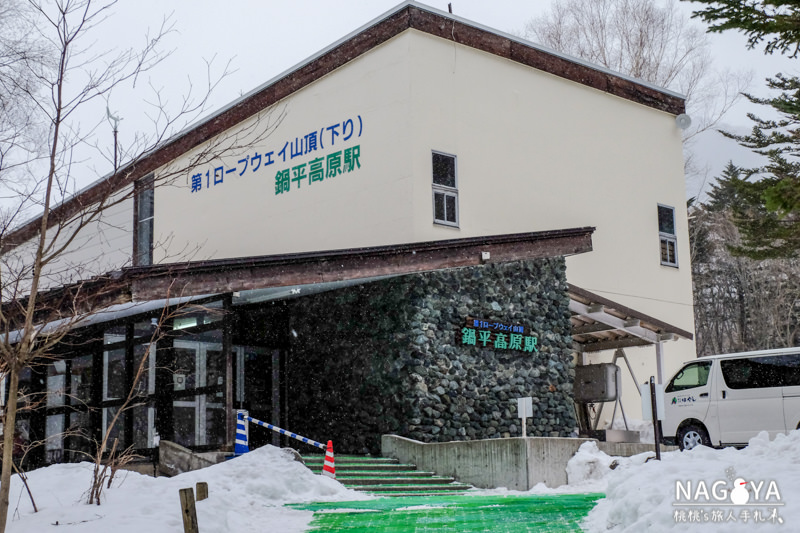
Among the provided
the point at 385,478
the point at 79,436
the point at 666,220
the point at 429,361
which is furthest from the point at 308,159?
the point at 666,220

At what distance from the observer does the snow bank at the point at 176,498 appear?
7719mm

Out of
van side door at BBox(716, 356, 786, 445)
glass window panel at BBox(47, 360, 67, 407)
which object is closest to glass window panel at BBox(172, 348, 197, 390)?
glass window panel at BBox(47, 360, 67, 407)

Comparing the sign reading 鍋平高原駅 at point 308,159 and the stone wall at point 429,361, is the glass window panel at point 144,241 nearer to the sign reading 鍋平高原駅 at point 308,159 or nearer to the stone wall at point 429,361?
the sign reading 鍋平高原駅 at point 308,159

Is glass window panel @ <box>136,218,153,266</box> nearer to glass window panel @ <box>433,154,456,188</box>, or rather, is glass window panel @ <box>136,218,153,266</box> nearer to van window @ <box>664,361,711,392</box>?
glass window panel @ <box>433,154,456,188</box>

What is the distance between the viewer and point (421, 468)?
13578mm

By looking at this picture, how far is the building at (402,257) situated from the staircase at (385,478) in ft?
2.63

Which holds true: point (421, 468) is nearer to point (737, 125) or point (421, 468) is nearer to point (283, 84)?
point (283, 84)

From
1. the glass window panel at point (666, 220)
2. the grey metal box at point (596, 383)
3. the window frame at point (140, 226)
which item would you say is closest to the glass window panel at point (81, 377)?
the window frame at point (140, 226)

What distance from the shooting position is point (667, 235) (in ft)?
71.2

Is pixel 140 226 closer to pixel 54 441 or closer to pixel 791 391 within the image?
pixel 54 441

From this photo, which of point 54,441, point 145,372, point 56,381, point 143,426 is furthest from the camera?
point 54,441

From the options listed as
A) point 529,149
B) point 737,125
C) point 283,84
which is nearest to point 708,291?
point 529,149

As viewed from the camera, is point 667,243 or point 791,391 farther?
point 667,243
